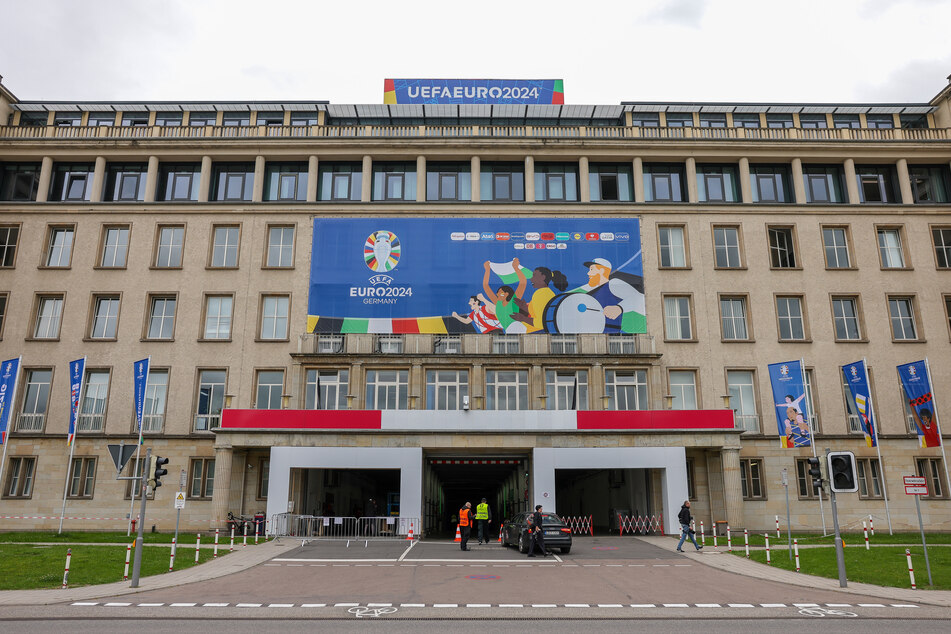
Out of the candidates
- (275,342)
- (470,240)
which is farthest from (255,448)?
(470,240)

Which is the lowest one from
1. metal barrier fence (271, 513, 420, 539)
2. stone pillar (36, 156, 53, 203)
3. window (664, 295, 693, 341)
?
metal barrier fence (271, 513, 420, 539)

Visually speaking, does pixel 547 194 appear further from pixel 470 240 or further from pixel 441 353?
pixel 441 353

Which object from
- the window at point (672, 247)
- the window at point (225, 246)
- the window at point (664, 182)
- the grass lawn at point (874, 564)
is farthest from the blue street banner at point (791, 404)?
the window at point (225, 246)

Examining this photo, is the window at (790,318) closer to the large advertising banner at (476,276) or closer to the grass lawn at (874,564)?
the large advertising banner at (476,276)

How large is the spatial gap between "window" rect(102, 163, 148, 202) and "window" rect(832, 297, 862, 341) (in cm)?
4511

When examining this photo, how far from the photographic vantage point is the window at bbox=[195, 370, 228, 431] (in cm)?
4025

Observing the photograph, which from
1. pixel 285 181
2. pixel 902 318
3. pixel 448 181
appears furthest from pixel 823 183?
pixel 285 181

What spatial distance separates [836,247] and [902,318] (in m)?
5.87

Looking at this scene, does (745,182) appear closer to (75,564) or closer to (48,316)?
(75,564)

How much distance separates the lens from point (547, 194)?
45500mm

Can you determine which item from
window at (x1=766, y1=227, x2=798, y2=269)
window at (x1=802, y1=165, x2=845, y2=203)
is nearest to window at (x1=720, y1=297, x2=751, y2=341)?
window at (x1=766, y1=227, x2=798, y2=269)

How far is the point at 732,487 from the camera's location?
3497cm

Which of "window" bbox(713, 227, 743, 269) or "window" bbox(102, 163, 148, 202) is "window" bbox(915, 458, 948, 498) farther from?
"window" bbox(102, 163, 148, 202)

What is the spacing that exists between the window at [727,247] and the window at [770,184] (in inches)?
126
